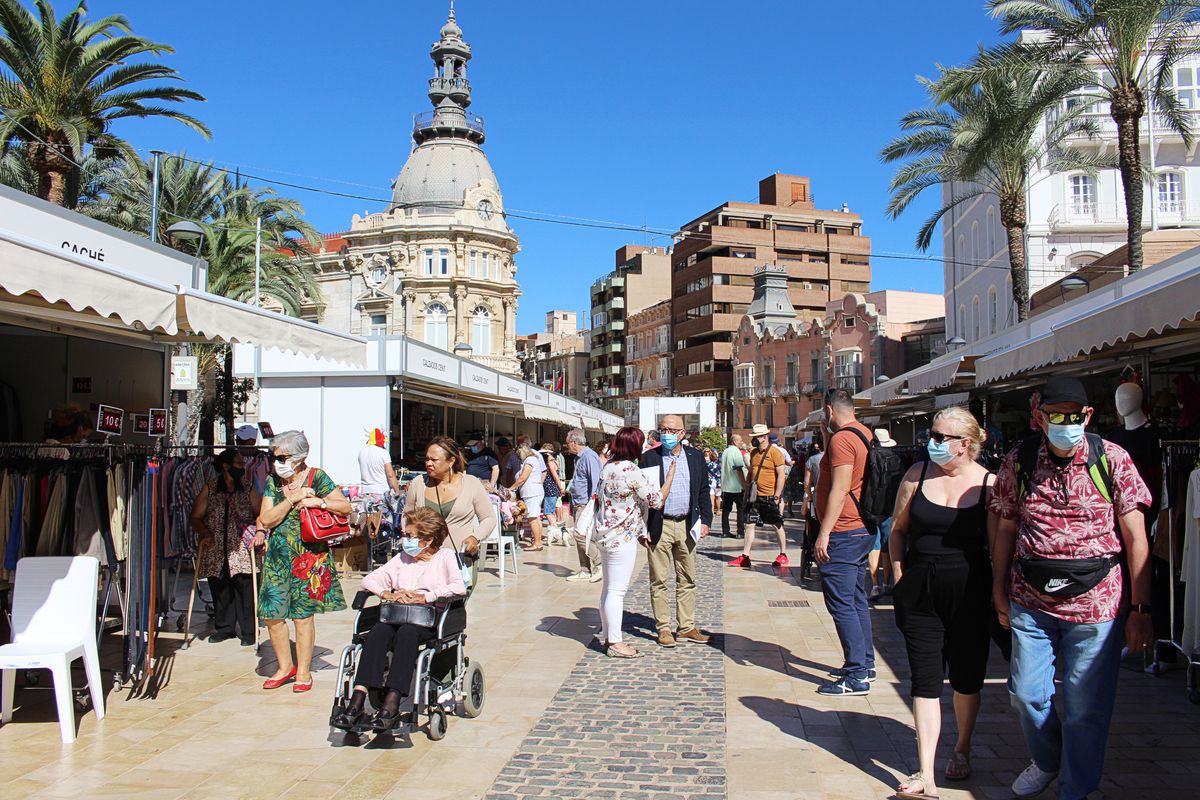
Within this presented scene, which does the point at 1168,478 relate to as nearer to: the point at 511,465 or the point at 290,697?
Result: the point at 290,697

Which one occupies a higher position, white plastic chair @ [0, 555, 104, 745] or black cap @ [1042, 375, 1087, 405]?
black cap @ [1042, 375, 1087, 405]

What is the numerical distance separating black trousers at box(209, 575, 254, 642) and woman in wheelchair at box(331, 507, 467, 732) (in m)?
3.06

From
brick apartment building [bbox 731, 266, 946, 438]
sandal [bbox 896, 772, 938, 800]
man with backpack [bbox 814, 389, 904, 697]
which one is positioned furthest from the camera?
brick apartment building [bbox 731, 266, 946, 438]

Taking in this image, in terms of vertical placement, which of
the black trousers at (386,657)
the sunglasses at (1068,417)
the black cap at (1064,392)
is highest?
the black cap at (1064,392)

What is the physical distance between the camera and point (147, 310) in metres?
6.15

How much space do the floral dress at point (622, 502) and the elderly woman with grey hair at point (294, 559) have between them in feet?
6.52

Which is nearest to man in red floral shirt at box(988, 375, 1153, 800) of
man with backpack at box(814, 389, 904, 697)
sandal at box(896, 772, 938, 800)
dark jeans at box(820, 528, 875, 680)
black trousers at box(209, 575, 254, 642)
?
sandal at box(896, 772, 938, 800)

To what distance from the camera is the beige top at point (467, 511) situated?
6.34 m

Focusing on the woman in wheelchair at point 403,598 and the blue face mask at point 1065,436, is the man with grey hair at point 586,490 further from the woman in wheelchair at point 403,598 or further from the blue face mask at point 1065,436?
the blue face mask at point 1065,436

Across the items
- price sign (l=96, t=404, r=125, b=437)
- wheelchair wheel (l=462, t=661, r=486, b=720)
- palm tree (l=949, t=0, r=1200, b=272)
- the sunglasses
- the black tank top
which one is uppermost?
palm tree (l=949, t=0, r=1200, b=272)

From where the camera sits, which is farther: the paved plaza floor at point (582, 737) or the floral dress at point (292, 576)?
the floral dress at point (292, 576)

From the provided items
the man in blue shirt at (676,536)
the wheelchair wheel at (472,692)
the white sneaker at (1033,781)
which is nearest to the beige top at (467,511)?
the wheelchair wheel at (472,692)

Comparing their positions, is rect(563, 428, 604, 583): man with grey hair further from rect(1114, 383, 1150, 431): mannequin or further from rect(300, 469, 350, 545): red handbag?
rect(1114, 383, 1150, 431): mannequin

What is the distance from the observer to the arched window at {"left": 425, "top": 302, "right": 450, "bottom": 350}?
65.9 meters
